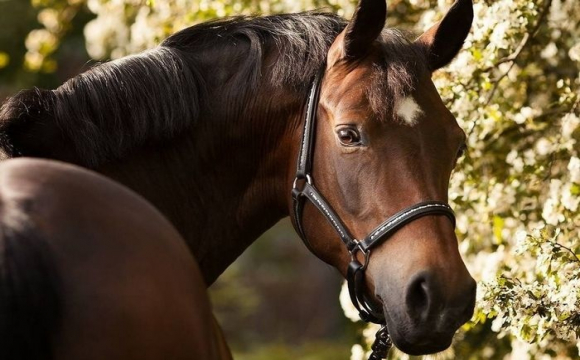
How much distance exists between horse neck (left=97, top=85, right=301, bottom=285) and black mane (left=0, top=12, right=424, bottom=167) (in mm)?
69

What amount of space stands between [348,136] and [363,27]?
39 cm

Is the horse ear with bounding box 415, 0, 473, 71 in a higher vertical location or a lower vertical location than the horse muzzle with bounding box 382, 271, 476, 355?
higher

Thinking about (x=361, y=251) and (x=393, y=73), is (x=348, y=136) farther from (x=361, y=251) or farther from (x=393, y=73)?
(x=361, y=251)

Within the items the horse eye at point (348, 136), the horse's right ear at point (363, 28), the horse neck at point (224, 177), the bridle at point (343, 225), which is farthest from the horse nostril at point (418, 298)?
the horse's right ear at point (363, 28)

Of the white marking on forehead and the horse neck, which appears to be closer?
the white marking on forehead

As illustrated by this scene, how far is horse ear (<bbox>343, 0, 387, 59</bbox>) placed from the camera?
3.15 m

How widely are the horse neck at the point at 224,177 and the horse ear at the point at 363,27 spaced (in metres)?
0.28

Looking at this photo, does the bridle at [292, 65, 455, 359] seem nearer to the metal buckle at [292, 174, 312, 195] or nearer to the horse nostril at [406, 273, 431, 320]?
the metal buckle at [292, 174, 312, 195]

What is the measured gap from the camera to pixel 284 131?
333 centimetres

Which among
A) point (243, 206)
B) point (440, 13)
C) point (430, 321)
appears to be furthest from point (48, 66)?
point (430, 321)

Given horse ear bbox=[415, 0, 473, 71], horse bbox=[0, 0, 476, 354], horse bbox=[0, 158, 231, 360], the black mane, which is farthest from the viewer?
horse ear bbox=[415, 0, 473, 71]

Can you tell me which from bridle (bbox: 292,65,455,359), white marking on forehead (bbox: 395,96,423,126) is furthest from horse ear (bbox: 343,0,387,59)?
white marking on forehead (bbox: 395,96,423,126)

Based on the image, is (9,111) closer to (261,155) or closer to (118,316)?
(261,155)

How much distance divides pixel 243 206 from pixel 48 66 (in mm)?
4831
